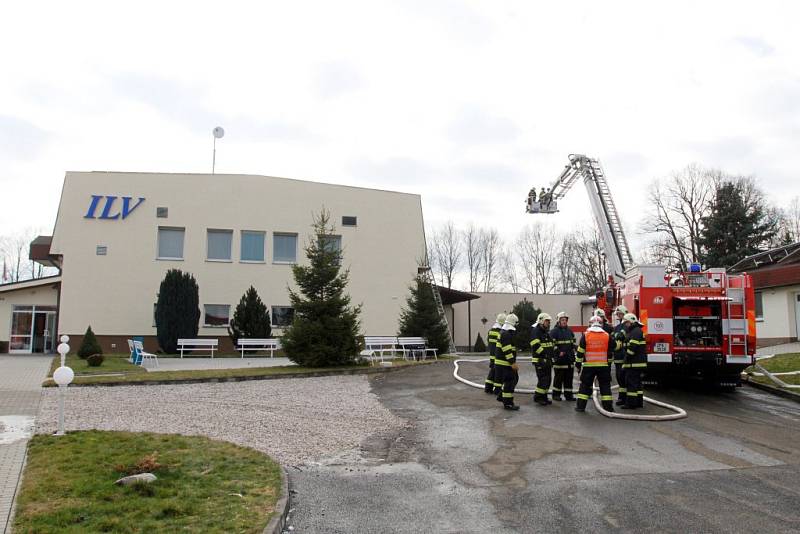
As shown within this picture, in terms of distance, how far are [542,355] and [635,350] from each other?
166 cm

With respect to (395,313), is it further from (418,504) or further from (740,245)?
(418,504)

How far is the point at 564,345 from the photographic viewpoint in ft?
39.7

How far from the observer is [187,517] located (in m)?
5.28

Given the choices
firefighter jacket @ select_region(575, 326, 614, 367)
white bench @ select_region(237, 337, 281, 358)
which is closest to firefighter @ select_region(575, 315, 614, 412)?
firefighter jacket @ select_region(575, 326, 614, 367)

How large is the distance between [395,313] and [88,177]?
651 inches

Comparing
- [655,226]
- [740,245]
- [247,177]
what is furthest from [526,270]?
[247,177]

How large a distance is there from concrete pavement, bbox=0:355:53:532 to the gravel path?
0.28 m

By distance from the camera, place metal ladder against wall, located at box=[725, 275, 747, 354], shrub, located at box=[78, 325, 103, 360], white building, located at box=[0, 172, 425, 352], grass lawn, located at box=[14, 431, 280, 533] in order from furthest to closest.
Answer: white building, located at box=[0, 172, 425, 352] < shrub, located at box=[78, 325, 103, 360] < metal ladder against wall, located at box=[725, 275, 747, 354] < grass lawn, located at box=[14, 431, 280, 533]

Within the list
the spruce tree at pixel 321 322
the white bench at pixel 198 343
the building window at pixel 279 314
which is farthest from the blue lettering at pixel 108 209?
the spruce tree at pixel 321 322

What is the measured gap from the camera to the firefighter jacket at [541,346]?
11852 mm

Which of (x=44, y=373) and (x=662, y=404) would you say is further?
(x=44, y=373)

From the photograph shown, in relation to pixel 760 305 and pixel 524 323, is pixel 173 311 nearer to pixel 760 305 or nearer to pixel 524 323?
pixel 524 323

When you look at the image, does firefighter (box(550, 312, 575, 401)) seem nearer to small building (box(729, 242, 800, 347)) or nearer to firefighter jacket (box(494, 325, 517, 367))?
firefighter jacket (box(494, 325, 517, 367))

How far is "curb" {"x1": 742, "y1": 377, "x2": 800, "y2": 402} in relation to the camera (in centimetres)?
1346
